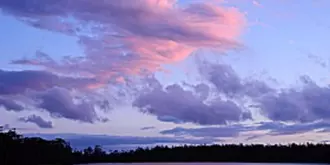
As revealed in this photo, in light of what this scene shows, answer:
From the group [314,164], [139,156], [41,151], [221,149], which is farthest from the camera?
[139,156]

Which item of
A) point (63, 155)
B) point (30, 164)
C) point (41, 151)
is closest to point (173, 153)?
point (63, 155)

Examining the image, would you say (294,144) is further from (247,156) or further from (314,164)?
(314,164)

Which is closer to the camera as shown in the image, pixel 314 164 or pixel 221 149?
pixel 314 164

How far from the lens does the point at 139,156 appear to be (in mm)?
194250

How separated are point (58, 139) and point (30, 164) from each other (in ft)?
199

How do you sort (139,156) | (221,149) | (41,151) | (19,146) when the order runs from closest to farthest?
(19,146) → (41,151) → (221,149) → (139,156)

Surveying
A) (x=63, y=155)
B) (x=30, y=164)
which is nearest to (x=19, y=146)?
(x=30, y=164)

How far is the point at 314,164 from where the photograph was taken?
139 metres

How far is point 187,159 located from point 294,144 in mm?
34459

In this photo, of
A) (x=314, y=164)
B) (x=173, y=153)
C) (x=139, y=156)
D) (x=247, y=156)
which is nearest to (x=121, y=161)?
(x=139, y=156)

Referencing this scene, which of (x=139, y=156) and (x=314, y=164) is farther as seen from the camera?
(x=139, y=156)

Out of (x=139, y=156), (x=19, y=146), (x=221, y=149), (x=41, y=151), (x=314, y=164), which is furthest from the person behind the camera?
(x=139, y=156)

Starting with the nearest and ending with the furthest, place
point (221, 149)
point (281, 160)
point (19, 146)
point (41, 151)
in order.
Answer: point (19, 146), point (41, 151), point (281, 160), point (221, 149)

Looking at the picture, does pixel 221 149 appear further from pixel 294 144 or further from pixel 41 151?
pixel 41 151
